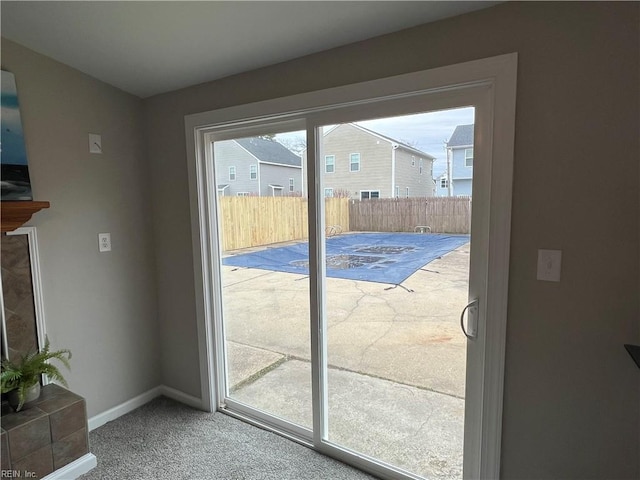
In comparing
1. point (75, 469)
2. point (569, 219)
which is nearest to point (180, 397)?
point (75, 469)

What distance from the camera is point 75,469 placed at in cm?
194

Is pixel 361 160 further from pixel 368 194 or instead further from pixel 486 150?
pixel 486 150

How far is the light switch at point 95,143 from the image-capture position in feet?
7.50

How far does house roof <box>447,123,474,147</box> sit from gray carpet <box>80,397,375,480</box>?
1.80 metres

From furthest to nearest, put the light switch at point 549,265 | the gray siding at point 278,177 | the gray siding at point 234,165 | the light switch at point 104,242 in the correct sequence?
the light switch at point 104,242
the gray siding at point 234,165
the gray siding at point 278,177
the light switch at point 549,265

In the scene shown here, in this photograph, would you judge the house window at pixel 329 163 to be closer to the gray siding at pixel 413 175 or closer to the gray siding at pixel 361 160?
the gray siding at pixel 361 160

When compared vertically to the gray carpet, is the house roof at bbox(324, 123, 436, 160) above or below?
above

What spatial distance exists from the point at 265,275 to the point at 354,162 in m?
0.94

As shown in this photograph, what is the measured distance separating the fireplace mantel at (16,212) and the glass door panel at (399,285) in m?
1.54

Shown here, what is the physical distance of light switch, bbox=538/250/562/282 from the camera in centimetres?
141

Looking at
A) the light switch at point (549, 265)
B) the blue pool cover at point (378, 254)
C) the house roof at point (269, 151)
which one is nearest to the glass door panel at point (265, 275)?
the house roof at point (269, 151)

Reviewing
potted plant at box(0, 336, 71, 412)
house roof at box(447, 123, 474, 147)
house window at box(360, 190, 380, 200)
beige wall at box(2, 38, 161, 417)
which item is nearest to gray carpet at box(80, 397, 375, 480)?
beige wall at box(2, 38, 161, 417)

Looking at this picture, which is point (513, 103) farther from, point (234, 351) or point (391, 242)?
point (234, 351)

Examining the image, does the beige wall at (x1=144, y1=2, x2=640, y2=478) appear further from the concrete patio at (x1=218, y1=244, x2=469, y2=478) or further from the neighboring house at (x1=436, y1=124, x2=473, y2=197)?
the concrete patio at (x1=218, y1=244, x2=469, y2=478)
